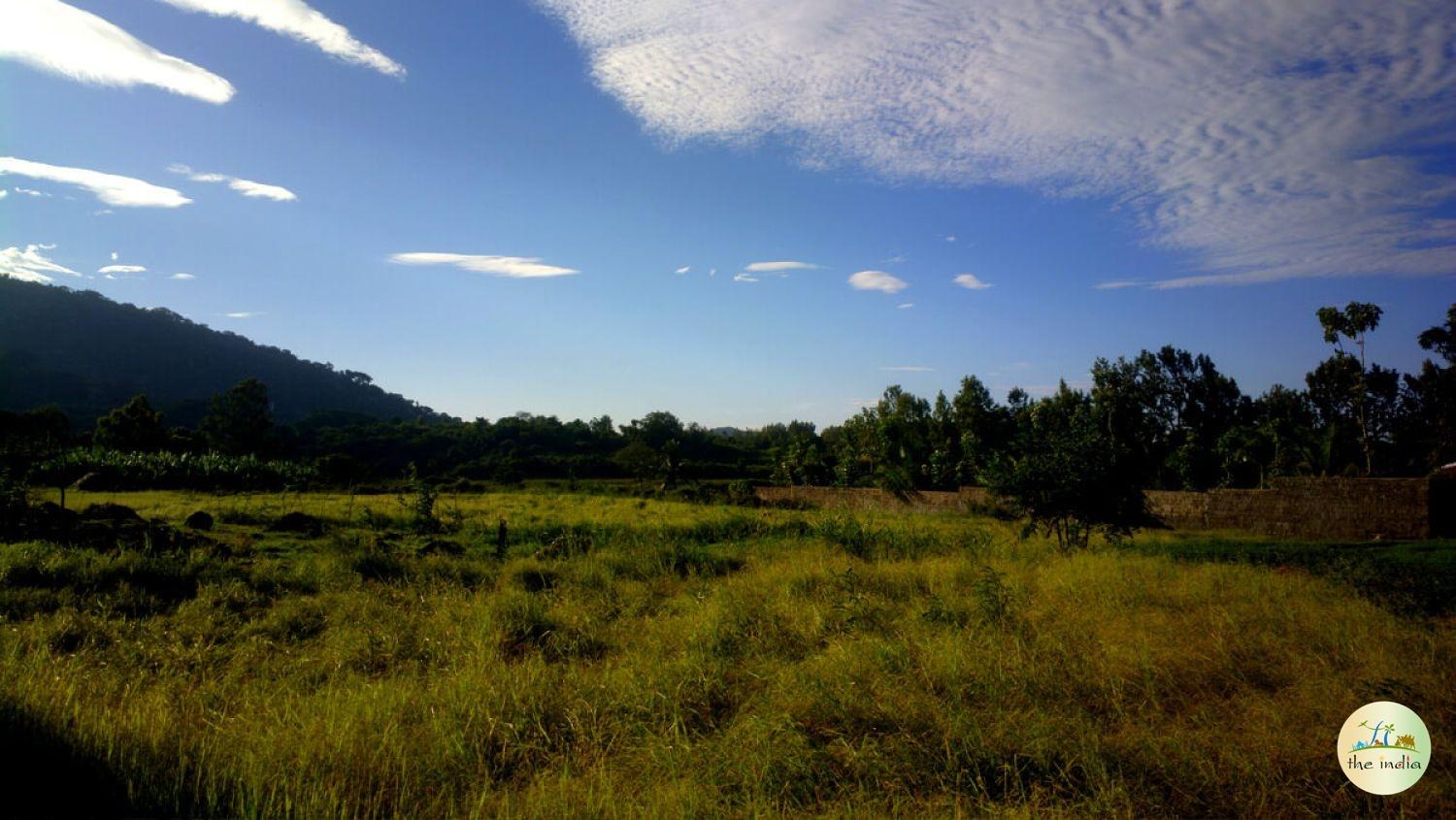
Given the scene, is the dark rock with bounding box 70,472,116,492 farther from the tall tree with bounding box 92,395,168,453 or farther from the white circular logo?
the white circular logo

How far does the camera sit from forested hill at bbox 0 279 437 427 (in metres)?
72.4

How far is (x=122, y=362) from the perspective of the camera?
8844 cm

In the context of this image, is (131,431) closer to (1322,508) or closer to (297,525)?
(297,525)

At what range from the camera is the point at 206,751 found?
426 cm

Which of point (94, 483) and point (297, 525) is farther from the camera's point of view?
point (94, 483)

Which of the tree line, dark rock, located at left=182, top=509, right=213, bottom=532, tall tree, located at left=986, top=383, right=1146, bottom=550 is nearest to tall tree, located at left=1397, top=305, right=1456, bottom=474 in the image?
the tree line

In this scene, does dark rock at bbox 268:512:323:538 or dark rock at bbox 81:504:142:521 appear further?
dark rock at bbox 268:512:323:538

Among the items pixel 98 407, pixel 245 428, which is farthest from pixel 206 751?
pixel 98 407

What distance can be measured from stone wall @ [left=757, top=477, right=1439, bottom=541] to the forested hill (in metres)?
83.7

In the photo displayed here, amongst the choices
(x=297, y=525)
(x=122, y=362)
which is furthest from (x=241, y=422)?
(x=297, y=525)

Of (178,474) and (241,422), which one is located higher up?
(241,422)

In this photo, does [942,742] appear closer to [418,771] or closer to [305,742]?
[418,771]

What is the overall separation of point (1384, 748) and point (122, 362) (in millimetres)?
114745

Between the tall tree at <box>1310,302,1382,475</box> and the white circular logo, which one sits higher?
the tall tree at <box>1310,302,1382,475</box>
